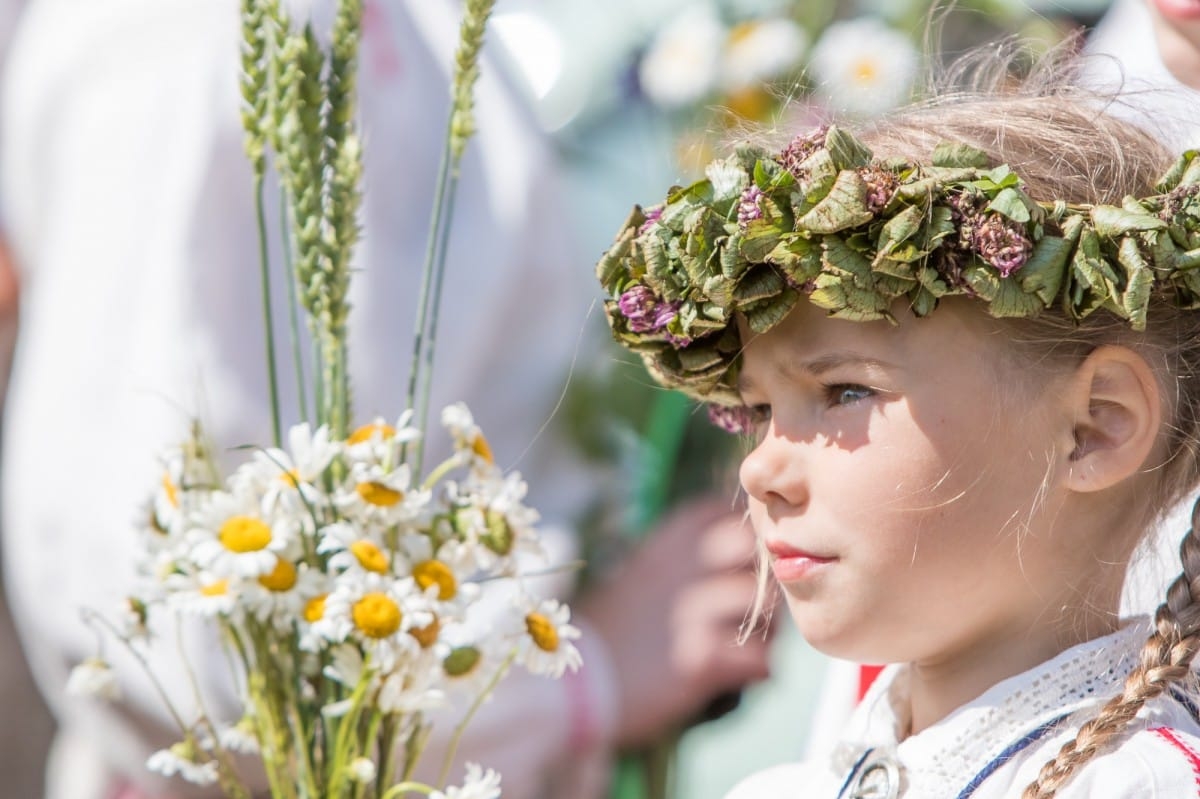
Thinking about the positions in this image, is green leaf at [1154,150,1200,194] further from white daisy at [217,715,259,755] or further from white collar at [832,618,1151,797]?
white daisy at [217,715,259,755]

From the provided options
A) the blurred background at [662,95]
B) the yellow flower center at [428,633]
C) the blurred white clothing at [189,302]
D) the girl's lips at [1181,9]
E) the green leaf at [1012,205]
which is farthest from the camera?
the blurred background at [662,95]

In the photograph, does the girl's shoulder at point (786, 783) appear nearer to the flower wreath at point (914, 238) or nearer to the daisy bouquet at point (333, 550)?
the daisy bouquet at point (333, 550)

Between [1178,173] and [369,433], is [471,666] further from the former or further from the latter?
[1178,173]

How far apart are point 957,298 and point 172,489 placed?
20.9 inches

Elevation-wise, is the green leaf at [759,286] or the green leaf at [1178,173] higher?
the green leaf at [1178,173]

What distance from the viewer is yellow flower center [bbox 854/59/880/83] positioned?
5.97 ft

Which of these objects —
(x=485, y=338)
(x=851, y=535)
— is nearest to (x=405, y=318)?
(x=485, y=338)

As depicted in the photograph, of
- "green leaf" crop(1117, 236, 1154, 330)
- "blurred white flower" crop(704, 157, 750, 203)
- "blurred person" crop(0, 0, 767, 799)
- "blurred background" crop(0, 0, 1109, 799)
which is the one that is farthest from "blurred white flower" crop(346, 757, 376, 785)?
"blurred background" crop(0, 0, 1109, 799)

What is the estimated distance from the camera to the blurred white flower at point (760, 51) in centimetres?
193

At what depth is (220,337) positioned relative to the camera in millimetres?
1736

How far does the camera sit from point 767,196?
2.94 feet

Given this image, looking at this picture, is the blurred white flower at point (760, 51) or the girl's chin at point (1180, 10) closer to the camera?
the girl's chin at point (1180, 10)

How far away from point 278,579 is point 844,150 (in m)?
0.44

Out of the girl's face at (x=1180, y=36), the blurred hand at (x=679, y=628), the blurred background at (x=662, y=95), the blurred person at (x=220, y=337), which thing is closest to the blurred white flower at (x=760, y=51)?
the blurred background at (x=662, y=95)
